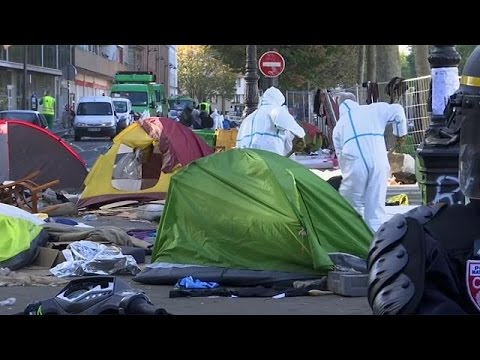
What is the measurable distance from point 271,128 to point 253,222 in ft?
11.9

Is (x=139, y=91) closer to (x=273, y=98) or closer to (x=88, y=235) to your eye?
(x=273, y=98)

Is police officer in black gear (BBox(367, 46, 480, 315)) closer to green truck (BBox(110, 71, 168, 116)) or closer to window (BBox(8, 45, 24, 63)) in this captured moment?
window (BBox(8, 45, 24, 63))

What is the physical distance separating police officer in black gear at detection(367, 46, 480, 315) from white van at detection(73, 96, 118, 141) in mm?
38380

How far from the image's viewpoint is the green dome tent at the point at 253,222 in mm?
8586

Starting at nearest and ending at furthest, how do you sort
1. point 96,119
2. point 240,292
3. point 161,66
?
point 240,292 → point 96,119 → point 161,66

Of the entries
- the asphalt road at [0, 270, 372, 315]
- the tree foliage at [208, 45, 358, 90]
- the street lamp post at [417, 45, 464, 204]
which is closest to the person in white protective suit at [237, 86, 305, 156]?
the street lamp post at [417, 45, 464, 204]

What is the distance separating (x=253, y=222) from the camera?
8711 millimetres

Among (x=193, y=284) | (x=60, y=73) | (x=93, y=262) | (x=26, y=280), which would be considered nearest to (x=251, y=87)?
(x=93, y=262)

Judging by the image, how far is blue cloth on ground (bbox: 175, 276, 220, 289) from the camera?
8.40 m

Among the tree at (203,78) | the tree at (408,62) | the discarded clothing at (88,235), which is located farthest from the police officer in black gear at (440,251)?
the tree at (203,78)

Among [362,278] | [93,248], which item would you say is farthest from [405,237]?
[93,248]
